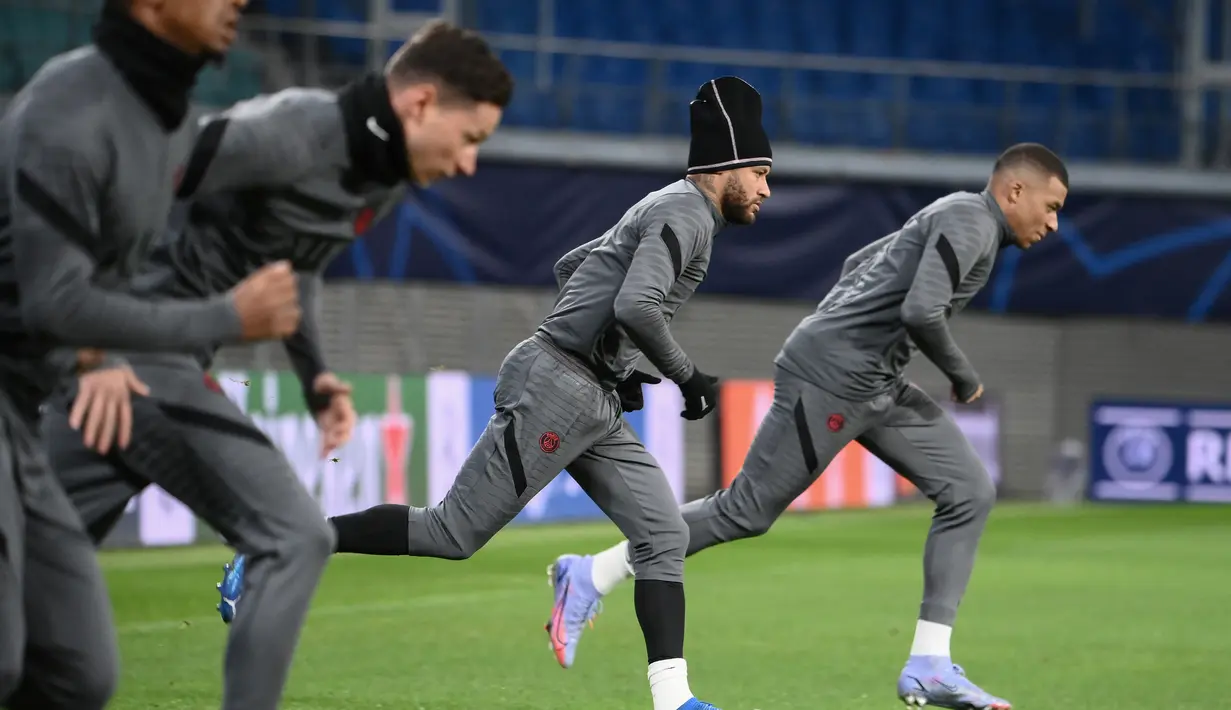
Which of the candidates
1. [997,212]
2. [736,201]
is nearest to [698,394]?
[736,201]

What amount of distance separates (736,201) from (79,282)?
287cm

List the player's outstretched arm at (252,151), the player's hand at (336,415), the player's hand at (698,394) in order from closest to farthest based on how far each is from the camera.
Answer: the player's outstretched arm at (252,151) < the player's hand at (336,415) < the player's hand at (698,394)

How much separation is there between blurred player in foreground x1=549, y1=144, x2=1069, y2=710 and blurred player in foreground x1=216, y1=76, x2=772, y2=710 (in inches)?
35.3

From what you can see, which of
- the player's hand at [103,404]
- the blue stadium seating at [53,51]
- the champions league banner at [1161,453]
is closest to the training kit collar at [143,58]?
the player's hand at [103,404]

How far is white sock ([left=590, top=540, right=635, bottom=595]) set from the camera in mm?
6926

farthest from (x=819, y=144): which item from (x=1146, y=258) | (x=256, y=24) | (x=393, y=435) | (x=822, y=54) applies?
(x=393, y=435)

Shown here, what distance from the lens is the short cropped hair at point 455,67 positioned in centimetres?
427

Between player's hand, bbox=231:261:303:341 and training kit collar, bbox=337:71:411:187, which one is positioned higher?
training kit collar, bbox=337:71:411:187

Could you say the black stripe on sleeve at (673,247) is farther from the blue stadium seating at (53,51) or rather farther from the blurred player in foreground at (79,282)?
the blue stadium seating at (53,51)

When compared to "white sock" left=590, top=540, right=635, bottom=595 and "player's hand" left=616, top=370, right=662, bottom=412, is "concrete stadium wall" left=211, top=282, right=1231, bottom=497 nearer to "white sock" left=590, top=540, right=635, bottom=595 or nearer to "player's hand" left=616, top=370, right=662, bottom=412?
"white sock" left=590, top=540, right=635, bottom=595

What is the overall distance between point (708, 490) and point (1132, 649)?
40.4 ft

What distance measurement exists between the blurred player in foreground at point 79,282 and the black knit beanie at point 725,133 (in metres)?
2.41

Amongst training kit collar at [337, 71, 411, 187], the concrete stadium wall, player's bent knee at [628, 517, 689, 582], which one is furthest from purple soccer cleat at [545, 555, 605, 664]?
the concrete stadium wall

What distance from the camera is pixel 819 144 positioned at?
23.6 m
